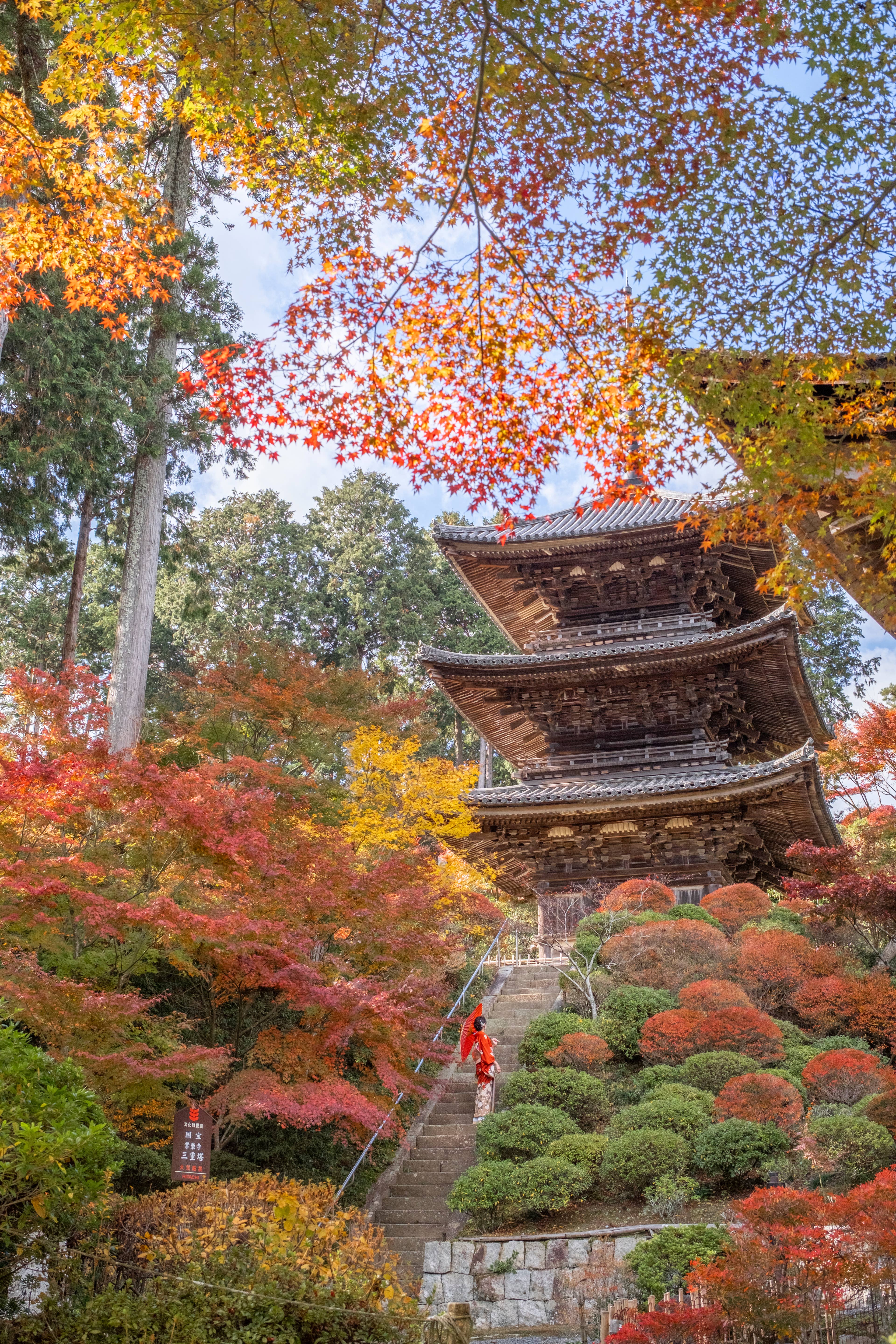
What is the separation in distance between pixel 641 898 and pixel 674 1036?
13.8ft

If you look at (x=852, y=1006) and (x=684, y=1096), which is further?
(x=852, y=1006)

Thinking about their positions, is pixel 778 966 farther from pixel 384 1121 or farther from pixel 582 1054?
pixel 384 1121

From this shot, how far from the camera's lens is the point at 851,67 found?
5.14 meters

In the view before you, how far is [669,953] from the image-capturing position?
14305 mm

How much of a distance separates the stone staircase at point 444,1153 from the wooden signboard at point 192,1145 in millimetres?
2614

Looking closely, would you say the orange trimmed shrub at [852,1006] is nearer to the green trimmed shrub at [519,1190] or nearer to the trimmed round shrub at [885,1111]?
the trimmed round shrub at [885,1111]

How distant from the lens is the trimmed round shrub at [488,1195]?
1036 centimetres

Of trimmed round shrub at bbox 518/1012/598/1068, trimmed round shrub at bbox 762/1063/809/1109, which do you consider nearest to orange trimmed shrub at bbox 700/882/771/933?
trimmed round shrub at bbox 518/1012/598/1068

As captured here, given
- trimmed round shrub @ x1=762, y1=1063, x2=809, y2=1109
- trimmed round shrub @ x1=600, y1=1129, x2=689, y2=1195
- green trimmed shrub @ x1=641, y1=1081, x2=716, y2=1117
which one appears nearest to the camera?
trimmed round shrub @ x1=600, y1=1129, x2=689, y2=1195

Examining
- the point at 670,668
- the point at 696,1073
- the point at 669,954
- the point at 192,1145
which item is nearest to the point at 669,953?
the point at 669,954

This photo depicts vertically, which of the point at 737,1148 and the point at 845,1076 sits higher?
the point at 845,1076

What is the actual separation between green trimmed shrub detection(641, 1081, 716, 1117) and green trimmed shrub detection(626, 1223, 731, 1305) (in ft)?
7.35

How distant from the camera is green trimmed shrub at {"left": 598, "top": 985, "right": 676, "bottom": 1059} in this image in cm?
1295

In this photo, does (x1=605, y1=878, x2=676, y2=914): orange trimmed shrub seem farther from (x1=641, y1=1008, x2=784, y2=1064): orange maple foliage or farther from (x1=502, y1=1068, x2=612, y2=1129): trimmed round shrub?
(x1=502, y1=1068, x2=612, y2=1129): trimmed round shrub
